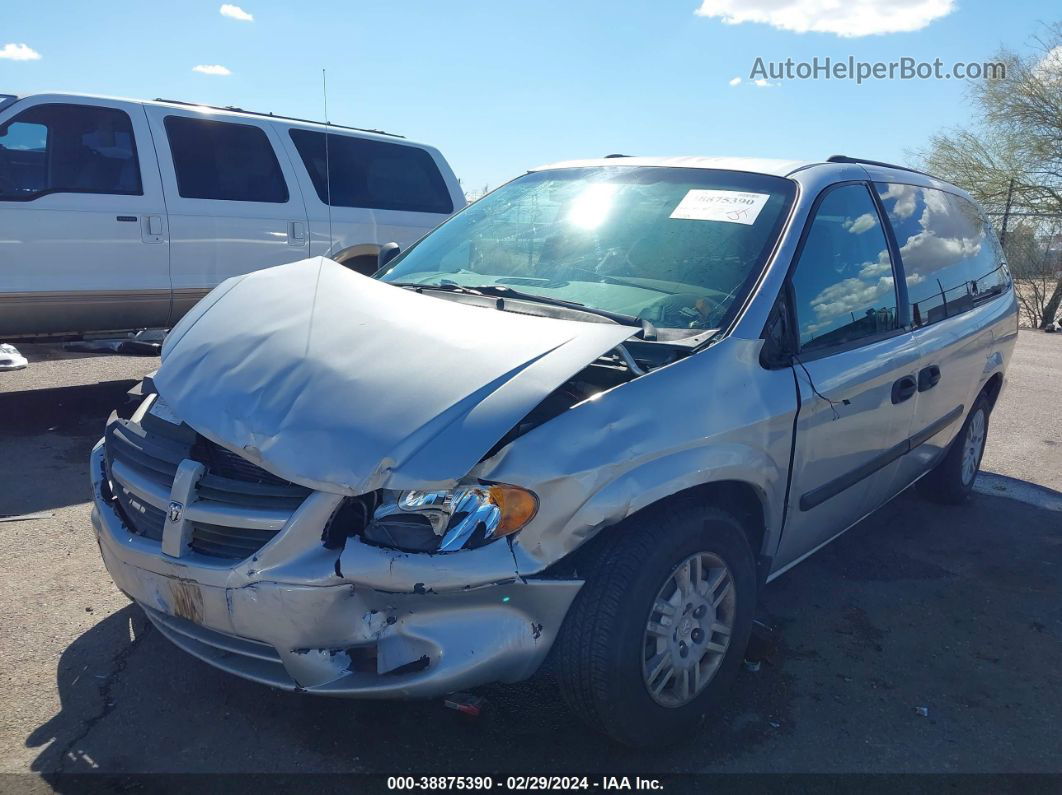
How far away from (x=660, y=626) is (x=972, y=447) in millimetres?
3451

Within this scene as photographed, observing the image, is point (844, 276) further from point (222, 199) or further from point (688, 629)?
point (222, 199)


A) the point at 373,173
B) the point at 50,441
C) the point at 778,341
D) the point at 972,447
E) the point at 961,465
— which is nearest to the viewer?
the point at 778,341

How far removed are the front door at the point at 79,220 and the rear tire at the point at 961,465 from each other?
5.49 m

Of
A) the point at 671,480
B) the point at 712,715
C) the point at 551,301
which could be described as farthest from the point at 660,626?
the point at 551,301

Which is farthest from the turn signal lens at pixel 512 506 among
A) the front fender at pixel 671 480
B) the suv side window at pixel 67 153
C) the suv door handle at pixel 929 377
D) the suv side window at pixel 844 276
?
the suv side window at pixel 67 153

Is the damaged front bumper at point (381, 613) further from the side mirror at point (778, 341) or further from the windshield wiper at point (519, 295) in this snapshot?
the side mirror at point (778, 341)

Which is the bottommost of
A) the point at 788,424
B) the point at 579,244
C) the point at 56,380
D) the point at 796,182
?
the point at 56,380

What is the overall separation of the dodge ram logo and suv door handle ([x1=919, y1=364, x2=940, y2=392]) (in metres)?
3.04

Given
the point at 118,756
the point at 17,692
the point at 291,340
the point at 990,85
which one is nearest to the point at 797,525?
the point at 291,340

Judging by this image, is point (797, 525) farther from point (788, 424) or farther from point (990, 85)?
point (990, 85)

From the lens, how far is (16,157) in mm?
6055

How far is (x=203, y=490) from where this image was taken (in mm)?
2529

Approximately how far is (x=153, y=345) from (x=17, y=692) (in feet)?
14.4

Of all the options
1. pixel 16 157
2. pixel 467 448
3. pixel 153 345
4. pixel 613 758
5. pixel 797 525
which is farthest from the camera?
pixel 153 345
